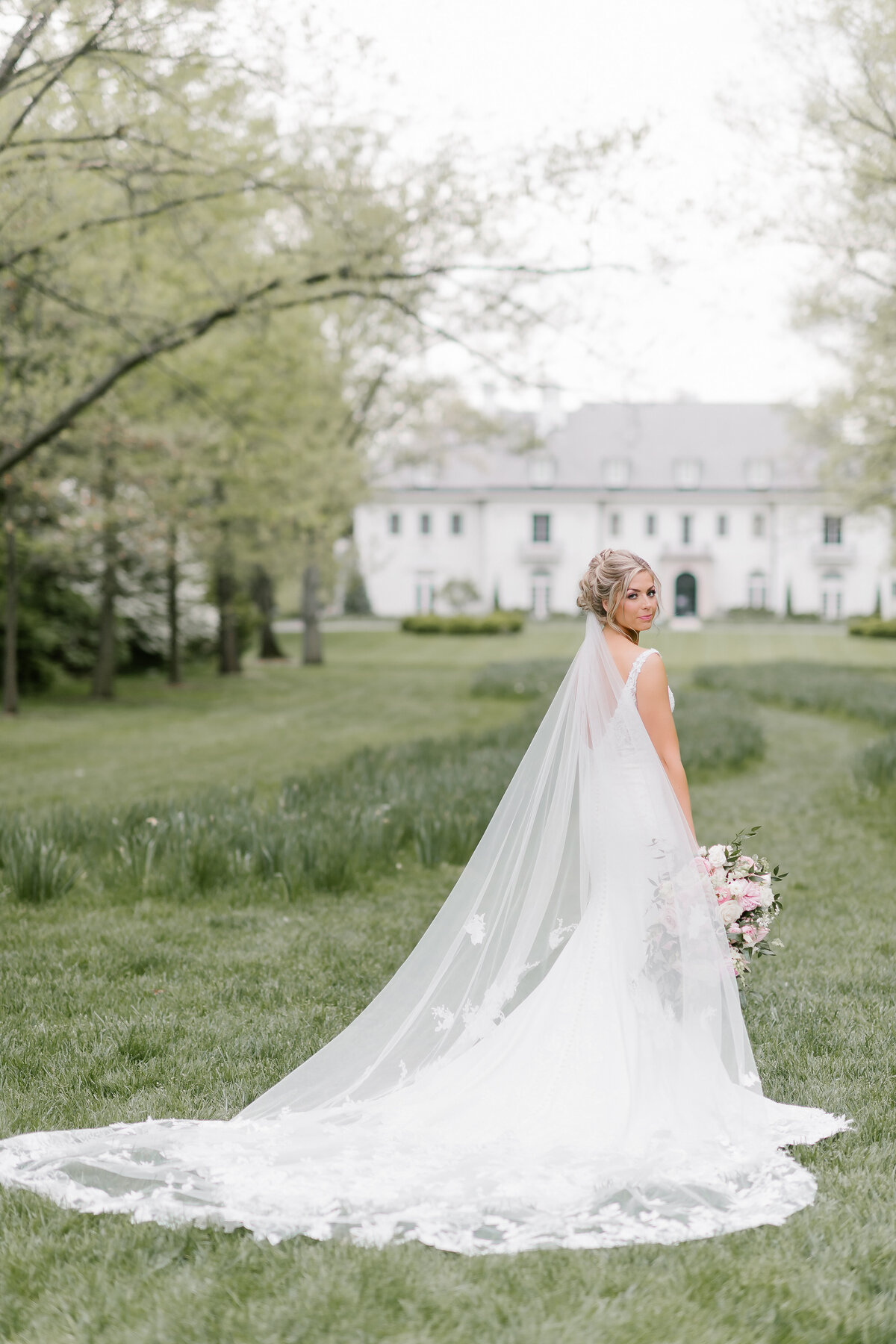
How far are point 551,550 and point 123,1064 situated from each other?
54.3 metres

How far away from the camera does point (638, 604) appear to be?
4.18 metres

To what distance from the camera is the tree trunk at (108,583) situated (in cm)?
1714

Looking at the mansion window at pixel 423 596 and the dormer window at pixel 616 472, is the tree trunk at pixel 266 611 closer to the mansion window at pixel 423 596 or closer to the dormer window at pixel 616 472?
the mansion window at pixel 423 596

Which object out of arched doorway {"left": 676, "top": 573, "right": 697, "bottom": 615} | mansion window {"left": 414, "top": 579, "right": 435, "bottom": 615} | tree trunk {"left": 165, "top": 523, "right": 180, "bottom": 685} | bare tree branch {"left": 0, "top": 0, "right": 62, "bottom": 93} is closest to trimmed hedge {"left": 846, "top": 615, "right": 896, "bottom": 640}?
arched doorway {"left": 676, "top": 573, "right": 697, "bottom": 615}

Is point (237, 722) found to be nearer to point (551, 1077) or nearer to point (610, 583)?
point (610, 583)

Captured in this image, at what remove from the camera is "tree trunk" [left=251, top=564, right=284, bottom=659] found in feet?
101

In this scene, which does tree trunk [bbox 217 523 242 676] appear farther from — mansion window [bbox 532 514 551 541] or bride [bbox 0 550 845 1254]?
mansion window [bbox 532 514 551 541]

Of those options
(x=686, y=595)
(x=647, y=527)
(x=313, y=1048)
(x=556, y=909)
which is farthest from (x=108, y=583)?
(x=686, y=595)

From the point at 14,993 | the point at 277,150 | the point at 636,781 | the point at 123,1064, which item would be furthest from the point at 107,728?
the point at 636,781

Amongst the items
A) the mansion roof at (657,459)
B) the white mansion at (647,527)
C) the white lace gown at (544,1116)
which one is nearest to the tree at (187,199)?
the white lace gown at (544,1116)

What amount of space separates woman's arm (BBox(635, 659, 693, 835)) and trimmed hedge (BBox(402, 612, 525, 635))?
130 feet

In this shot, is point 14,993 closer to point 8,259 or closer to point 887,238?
point 8,259

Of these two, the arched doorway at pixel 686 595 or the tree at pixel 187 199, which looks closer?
the tree at pixel 187 199

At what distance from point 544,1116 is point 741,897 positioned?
0.99 m
